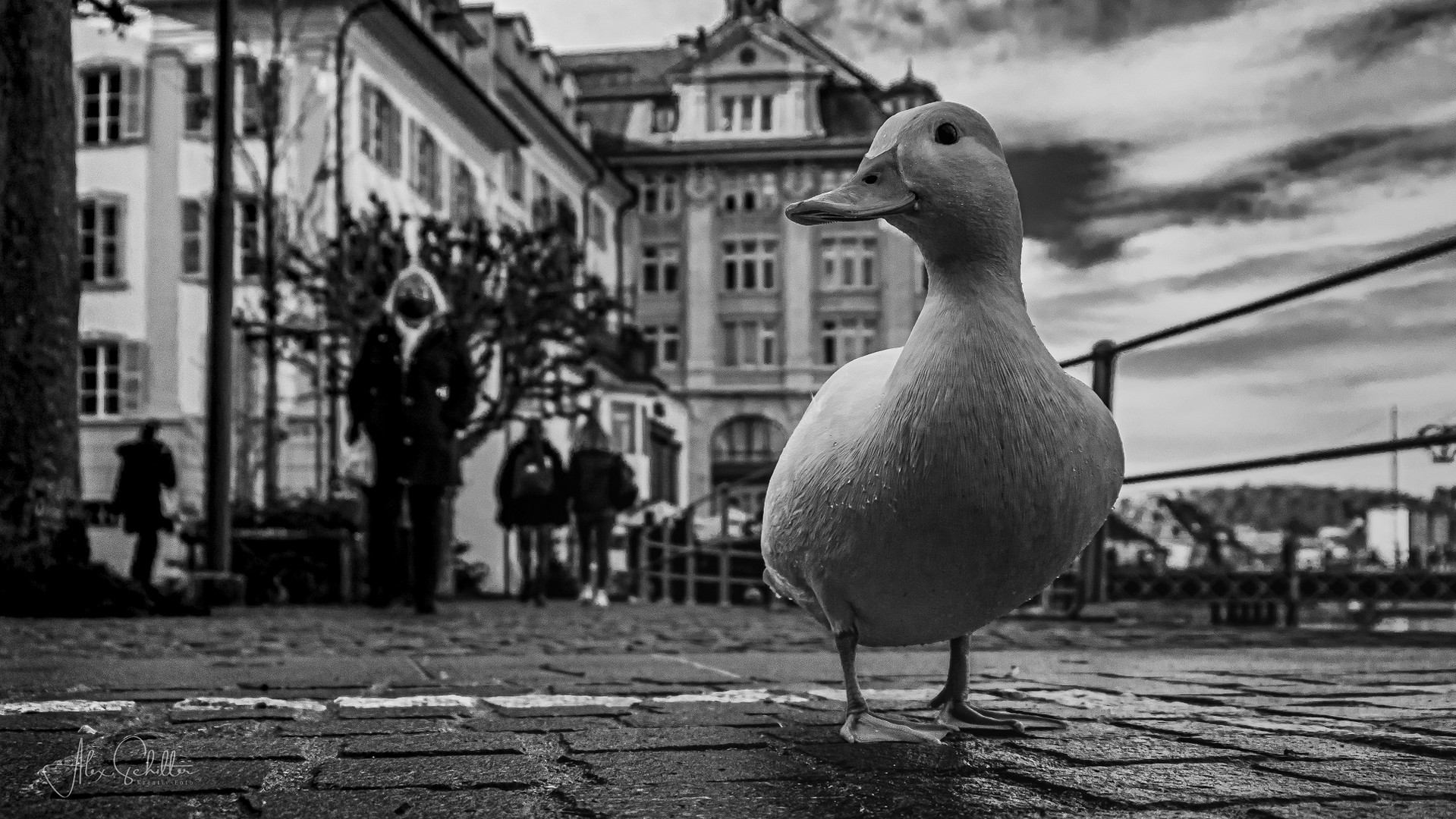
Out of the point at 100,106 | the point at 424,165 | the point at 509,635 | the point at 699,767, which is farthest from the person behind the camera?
the point at 424,165

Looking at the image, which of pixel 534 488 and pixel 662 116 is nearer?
pixel 534 488

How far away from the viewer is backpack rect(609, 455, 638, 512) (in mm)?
15609

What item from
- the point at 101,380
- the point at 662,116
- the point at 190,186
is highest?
the point at 662,116

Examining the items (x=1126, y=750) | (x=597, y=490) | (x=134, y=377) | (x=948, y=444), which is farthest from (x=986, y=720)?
(x=134, y=377)

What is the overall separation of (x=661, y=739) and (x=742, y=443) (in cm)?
4793

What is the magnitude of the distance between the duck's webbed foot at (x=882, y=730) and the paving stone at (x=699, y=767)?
0.77 feet

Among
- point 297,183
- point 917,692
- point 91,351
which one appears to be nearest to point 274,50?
point 297,183

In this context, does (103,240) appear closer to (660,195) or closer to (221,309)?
(221,309)

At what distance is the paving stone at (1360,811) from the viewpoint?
2.34m

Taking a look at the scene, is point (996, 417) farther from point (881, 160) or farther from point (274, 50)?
point (274, 50)

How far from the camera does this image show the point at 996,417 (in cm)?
295

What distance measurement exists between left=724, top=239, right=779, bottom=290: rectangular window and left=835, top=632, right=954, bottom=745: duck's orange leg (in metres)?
48.7

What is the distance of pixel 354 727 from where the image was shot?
360cm

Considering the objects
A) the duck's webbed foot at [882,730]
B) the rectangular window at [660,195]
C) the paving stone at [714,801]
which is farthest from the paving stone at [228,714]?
the rectangular window at [660,195]
